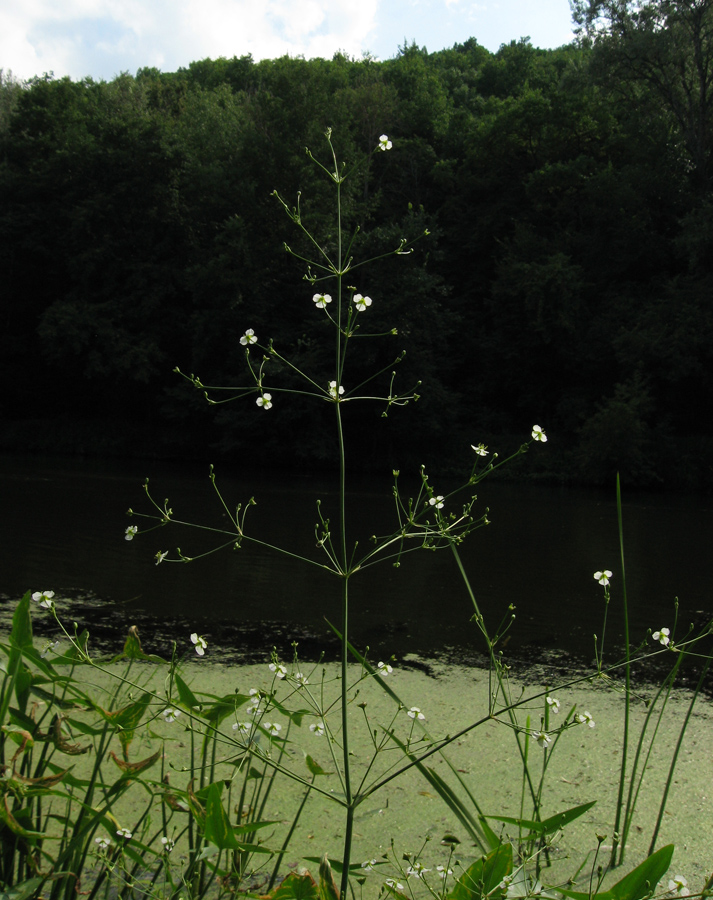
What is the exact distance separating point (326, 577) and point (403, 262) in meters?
14.8

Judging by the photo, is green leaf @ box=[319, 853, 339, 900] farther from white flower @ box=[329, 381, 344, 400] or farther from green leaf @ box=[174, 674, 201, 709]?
white flower @ box=[329, 381, 344, 400]

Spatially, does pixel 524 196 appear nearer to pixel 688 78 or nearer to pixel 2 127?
pixel 688 78

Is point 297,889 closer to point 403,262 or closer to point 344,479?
point 344,479

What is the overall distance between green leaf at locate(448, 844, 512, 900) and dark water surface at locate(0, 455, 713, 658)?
301cm

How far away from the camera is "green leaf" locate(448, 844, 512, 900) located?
1.13 m

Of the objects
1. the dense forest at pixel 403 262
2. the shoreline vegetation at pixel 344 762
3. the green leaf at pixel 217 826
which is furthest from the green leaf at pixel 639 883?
the dense forest at pixel 403 262

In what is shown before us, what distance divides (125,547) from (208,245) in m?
16.5

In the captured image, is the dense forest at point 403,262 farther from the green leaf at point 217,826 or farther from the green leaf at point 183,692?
the green leaf at point 217,826

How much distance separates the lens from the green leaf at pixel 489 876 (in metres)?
1.13

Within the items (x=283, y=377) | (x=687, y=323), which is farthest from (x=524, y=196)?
(x=283, y=377)

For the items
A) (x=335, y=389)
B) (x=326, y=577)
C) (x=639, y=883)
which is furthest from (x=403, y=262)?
(x=639, y=883)

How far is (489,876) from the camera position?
115cm

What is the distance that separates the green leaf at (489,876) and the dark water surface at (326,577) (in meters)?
3.01

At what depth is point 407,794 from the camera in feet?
7.72
